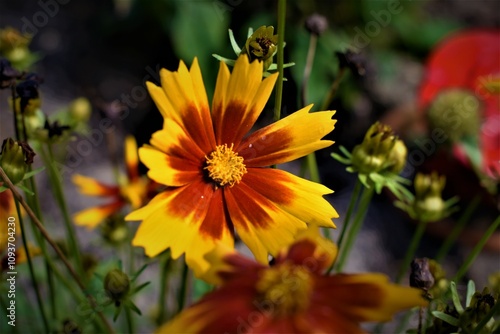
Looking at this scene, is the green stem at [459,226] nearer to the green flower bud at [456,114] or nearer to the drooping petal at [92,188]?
the drooping petal at [92,188]

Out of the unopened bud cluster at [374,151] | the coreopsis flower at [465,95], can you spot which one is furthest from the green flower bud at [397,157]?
the coreopsis flower at [465,95]

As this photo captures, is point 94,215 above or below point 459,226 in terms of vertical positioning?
above

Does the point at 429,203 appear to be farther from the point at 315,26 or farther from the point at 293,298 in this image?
the point at 293,298

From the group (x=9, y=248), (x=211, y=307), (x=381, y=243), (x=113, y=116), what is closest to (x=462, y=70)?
(x=381, y=243)

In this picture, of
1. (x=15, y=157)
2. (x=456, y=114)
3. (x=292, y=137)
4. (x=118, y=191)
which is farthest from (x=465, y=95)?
→ (x=15, y=157)

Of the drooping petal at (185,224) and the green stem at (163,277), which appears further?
the green stem at (163,277)

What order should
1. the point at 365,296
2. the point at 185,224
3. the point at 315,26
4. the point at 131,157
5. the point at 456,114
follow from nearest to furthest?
the point at 365,296 → the point at 185,224 → the point at 315,26 → the point at 131,157 → the point at 456,114

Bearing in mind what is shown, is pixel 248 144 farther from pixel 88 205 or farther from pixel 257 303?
pixel 88 205
